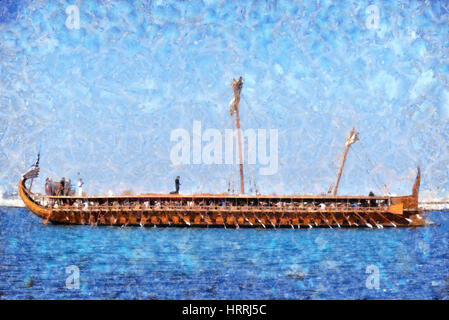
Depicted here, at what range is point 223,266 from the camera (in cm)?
3669

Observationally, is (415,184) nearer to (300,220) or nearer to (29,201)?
(300,220)

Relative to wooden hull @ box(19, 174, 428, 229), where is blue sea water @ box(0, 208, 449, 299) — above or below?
below

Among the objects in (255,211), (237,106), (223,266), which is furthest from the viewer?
(237,106)

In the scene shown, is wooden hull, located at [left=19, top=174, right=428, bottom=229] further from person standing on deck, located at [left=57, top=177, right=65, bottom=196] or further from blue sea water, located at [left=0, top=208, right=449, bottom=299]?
blue sea water, located at [left=0, top=208, right=449, bottom=299]

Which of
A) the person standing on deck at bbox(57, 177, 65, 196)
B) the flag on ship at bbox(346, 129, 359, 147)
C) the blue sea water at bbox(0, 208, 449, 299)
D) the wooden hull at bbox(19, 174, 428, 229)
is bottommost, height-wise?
the blue sea water at bbox(0, 208, 449, 299)

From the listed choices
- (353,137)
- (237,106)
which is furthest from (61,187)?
(353,137)

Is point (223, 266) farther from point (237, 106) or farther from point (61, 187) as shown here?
point (61, 187)

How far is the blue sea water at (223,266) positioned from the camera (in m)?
29.3

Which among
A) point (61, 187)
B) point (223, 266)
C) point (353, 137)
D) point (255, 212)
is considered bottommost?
point (223, 266)

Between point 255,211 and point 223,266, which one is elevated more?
point 255,211

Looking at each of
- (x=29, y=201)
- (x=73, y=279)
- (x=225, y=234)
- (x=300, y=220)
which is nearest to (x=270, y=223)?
(x=300, y=220)

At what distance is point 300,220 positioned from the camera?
222ft

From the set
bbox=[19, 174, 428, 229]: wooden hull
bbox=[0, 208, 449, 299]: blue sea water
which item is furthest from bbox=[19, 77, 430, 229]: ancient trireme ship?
bbox=[0, 208, 449, 299]: blue sea water

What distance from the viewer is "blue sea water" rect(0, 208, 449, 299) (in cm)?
2930
